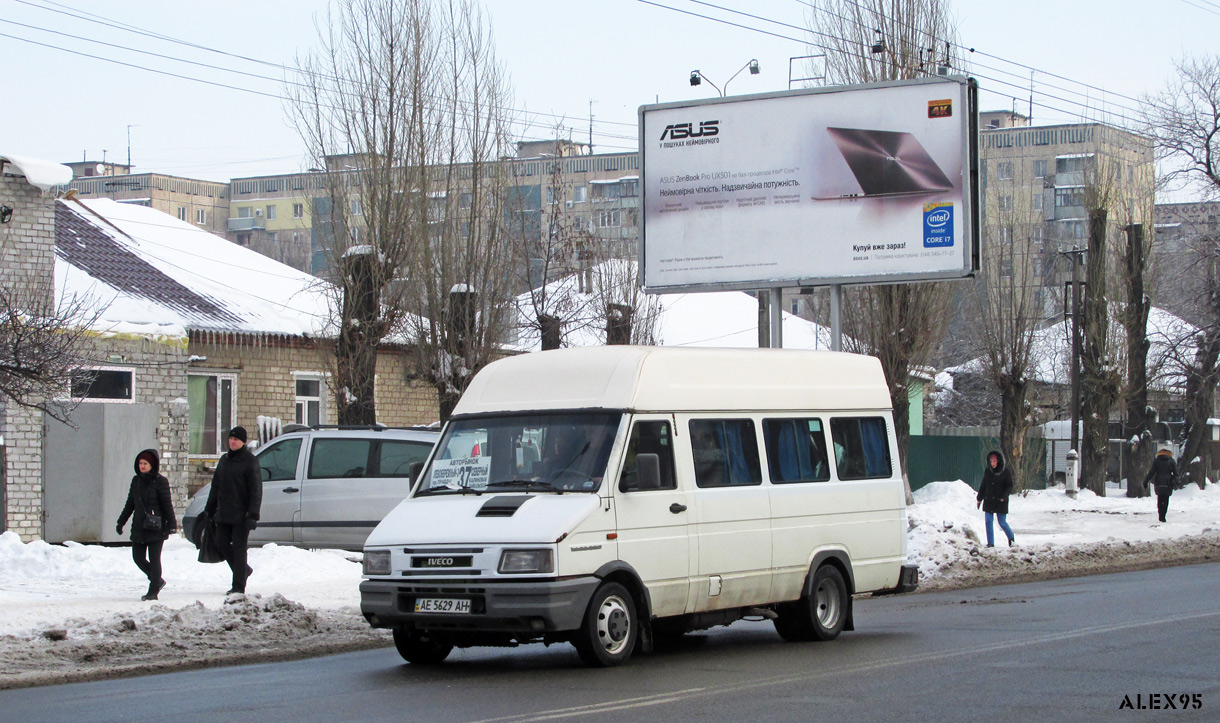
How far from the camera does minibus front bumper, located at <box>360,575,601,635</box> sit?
30.4ft

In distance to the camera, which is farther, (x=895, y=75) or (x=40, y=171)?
(x=895, y=75)

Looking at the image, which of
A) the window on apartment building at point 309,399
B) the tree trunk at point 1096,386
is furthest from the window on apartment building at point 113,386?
the tree trunk at point 1096,386

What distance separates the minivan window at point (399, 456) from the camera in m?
18.0

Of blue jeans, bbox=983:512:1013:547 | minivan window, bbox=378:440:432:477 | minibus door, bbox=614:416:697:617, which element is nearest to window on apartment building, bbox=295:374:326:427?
minivan window, bbox=378:440:432:477

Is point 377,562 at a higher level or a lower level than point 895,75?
lower

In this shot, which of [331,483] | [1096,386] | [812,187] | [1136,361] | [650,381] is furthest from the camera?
[1136,361]

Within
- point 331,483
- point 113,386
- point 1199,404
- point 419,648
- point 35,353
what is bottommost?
point 419,648

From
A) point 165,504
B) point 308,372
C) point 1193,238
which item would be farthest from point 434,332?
point 1193,238

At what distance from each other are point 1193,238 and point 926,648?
1356 inches

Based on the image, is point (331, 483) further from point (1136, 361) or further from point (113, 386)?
point (1136, 361)

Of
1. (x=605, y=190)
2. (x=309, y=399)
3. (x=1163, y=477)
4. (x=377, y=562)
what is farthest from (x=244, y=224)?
(x=377, y=562)

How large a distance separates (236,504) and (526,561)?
18.1ft

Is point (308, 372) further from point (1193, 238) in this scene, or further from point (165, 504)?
point (1193, 238)

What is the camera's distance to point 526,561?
368 inches
